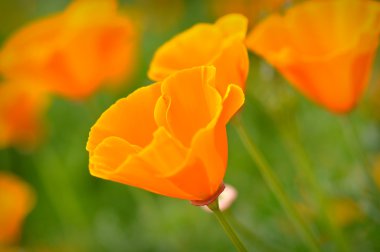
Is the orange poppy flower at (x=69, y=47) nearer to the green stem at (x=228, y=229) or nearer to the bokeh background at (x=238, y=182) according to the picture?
the bokeh background at (x=238, y=182)

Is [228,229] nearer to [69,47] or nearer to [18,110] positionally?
[69,47]

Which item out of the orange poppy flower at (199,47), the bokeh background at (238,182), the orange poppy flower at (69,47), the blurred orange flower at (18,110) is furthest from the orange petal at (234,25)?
the blurred orange flower at (18,110)

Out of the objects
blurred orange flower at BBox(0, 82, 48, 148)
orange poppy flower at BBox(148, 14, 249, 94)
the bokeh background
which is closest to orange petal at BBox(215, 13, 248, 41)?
orange poppy flower at BBox(148, 14, 249, 94)

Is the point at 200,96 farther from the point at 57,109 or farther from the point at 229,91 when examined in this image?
the point at 57,109

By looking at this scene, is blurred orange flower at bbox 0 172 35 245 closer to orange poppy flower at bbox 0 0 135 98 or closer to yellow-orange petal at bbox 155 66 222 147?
orange poppy flower at bbox 0 0 135 98

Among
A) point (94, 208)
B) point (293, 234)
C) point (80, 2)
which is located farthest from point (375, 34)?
point (94, 208)

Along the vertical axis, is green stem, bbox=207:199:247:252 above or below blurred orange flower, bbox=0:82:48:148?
above
